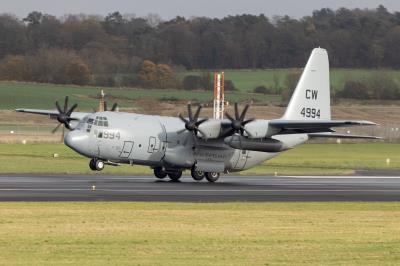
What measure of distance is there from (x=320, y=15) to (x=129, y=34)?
3057 centimetres

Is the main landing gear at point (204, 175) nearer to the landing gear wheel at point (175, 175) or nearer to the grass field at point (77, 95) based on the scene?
the landing gear wheel at point (175, 175)

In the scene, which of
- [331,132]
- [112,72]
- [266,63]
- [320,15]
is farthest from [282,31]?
[331,132]

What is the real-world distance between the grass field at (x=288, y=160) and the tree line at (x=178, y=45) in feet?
101

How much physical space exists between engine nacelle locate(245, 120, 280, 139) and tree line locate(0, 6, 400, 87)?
187ft

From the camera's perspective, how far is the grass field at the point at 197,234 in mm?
19875

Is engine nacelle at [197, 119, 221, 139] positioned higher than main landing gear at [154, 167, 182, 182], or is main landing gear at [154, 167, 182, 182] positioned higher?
engine nacelle at [197, 119, 221, 139]

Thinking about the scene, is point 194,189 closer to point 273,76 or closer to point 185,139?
point 185,139

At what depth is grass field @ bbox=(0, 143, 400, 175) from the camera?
55.2 meters

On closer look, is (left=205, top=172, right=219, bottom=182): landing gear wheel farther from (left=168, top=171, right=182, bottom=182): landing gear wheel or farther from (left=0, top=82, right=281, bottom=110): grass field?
(left=0, top=82, right=281, bottom=110): grass field

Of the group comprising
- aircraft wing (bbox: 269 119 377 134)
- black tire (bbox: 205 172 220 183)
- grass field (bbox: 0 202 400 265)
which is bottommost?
black tire (bbox: 205 172 220 183)

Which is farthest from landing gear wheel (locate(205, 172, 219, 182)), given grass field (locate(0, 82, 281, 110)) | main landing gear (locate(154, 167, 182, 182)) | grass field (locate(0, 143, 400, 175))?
grass field (locate(0, 82, 281, 110))

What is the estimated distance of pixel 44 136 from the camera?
8288 centimetres

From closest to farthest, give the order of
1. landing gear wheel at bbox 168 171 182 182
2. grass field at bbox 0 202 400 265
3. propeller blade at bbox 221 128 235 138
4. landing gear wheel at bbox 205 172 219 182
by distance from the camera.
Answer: grass field at bbox 0 202 400 265 → propeller blade at bbox 221 128 235 138 → landing gear wheel at bbox 168 171 182 182 → landing gear wheel at bbox 205 172 219 182

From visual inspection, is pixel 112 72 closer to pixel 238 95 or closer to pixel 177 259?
pixel 238 95
